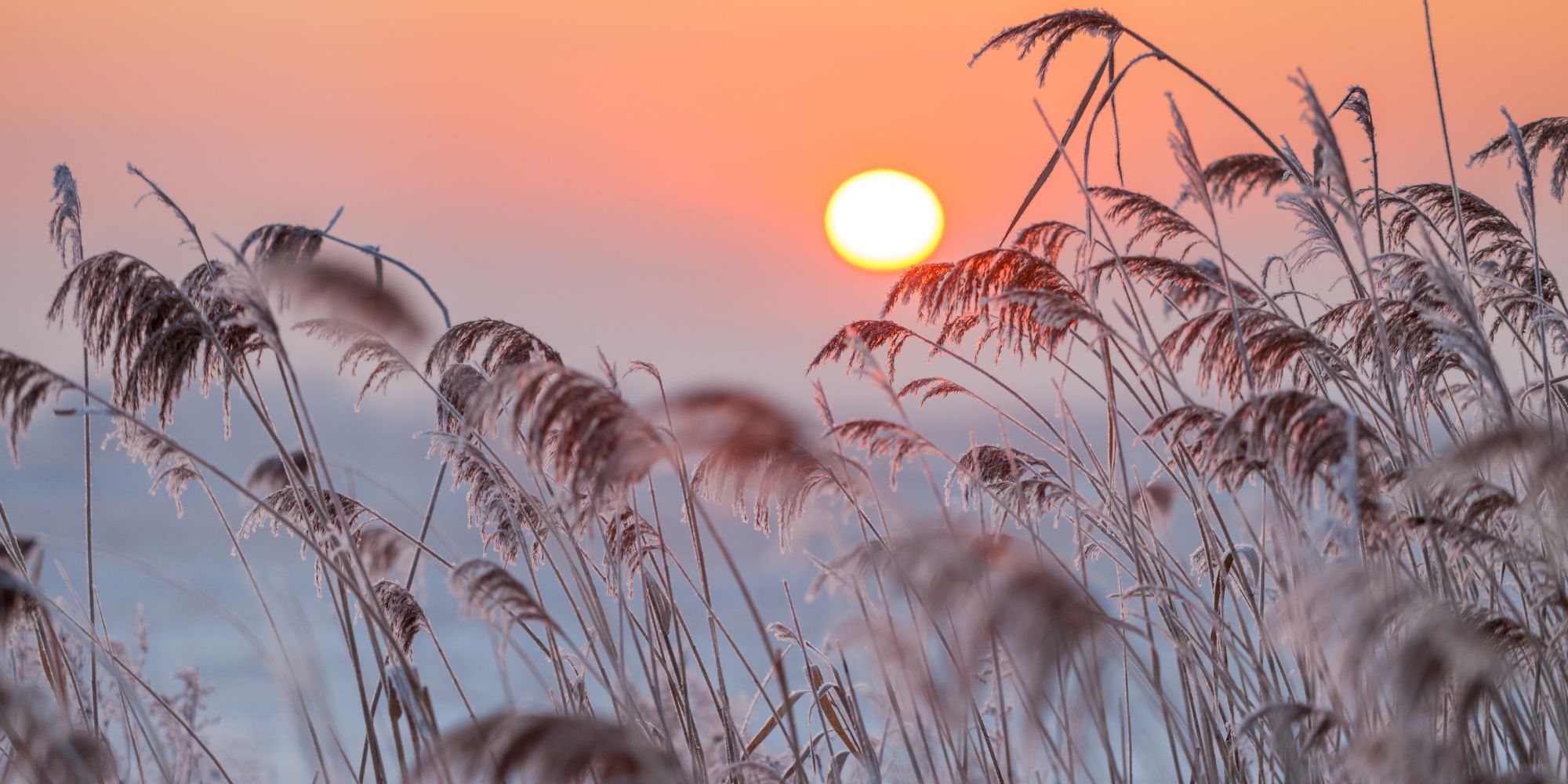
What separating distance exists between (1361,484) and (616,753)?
1.38 m

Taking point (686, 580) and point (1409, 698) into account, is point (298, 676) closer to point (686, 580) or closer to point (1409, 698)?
point (686, 580)

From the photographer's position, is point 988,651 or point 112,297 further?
point 988,651

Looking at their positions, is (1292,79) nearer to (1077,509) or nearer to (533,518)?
(1077,509)

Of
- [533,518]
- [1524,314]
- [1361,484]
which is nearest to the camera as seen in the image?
[1361,484]

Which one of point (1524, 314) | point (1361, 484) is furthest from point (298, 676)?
point (1524, 314)

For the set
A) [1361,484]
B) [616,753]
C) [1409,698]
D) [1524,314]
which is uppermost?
[1524,314]

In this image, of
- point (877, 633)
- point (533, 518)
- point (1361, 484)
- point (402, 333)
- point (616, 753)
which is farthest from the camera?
point (533, 518)

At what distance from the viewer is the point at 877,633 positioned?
2.26 metres

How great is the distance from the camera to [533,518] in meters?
3.26

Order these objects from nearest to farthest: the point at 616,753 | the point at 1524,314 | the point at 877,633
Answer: the point at 616,753
the point at 877,633
the point at 1524,314

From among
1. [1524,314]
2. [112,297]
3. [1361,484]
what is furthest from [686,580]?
[1524,314]

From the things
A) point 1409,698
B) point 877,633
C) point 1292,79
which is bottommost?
point 1409,698

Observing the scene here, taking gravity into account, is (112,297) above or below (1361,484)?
above

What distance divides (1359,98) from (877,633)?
7.44 feet
